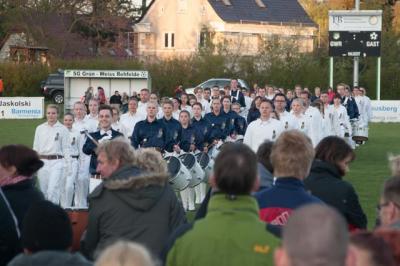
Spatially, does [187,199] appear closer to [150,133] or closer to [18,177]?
[150,133]

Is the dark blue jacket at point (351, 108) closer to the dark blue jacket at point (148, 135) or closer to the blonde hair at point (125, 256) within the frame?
the dark blue jacket at point (148, 135)

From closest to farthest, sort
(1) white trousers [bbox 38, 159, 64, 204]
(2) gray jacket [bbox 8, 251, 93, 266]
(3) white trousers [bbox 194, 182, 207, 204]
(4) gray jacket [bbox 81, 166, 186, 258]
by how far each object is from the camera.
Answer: (2) gray jacket [bbox 8, 251, 93, 266] → (4) gray jacket [bbox 81, 166, 186, 258] → (1) white trousers [bbox 38, 159, 64, 204] → (3) white trousers [bbox 194, 182, 207, 204]

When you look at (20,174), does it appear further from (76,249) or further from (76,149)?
(76,149)

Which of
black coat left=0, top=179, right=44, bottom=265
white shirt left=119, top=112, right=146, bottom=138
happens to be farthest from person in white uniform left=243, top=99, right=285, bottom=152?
black coat left=0, top=179, right=44, bottom=265

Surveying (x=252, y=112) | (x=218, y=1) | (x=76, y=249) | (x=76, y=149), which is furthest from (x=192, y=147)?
(x=218, y=1)

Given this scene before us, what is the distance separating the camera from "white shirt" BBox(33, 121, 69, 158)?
1770 centimetres

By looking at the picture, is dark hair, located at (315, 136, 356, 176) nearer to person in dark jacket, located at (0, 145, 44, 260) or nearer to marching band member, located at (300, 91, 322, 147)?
person in dark jacket, located at (0, 145, 44, 260)

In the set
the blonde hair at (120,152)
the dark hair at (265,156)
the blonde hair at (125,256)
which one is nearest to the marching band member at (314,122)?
the dark hair at (265,156)

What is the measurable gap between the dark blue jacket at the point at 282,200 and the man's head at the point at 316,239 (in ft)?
8.62

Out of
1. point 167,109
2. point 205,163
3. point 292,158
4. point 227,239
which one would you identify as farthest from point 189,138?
point 227,239

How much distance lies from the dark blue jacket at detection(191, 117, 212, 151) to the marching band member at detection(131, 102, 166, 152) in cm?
177

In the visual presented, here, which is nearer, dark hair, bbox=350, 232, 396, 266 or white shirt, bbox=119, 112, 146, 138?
dark hair, bbox=350, 232, 396, 266

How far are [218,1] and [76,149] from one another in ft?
226

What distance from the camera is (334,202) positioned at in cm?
783
